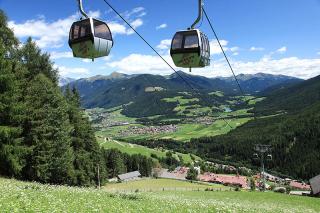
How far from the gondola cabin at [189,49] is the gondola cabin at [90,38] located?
3259mm

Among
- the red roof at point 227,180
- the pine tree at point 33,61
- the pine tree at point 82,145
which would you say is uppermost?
the pine tree at point 33,61

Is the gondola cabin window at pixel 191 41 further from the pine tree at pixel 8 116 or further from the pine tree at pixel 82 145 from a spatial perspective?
the pine tree at pixel 82 145

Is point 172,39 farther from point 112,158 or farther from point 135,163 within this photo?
point 135,163

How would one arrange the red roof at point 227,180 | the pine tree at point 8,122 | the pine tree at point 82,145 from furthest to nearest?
the red roof at point 227,180 → the pine tree at point 82,145 → the pine tree at point 8,122

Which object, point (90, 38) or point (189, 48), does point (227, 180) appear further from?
point (90, 38)

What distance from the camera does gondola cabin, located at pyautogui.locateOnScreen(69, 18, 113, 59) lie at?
15.9m

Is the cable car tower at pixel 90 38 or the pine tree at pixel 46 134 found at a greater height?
the cable car tower at pixel 90 38

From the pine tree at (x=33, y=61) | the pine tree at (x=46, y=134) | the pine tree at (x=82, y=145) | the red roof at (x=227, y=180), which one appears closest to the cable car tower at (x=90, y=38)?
the pine tree at (x=46, y=134)

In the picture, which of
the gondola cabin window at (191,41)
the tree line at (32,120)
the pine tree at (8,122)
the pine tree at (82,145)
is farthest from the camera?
the pine tree at (82,145)

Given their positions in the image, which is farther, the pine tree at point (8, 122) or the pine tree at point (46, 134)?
the pine tree at point (46, 134)

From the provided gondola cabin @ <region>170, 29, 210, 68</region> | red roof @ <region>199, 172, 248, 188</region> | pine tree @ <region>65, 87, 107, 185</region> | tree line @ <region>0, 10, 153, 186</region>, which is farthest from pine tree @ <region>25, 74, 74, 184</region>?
red roof @ <region>199, 172, 248, 188</region>

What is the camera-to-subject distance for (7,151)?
41.0 meters

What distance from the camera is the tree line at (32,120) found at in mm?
41688

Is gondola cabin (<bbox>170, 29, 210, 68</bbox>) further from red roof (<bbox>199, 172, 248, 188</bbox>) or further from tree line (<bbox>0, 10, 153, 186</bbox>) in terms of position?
red roof (<bbox>199, 172, 248, 188</bbox>)
